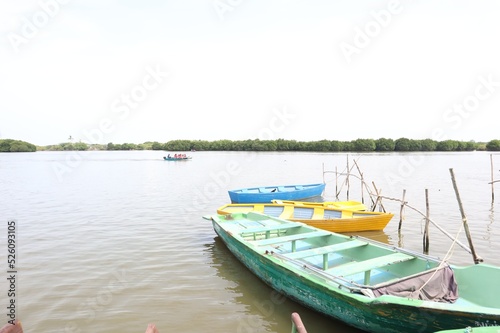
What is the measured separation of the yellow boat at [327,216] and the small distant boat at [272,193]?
13.7ft

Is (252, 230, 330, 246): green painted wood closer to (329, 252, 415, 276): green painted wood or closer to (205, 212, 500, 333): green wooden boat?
(205, 212, 500, 333): green wooden boat

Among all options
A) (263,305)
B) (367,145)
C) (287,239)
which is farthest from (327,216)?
(367,145)

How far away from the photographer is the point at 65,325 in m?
6.48

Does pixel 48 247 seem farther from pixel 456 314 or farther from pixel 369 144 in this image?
pixel 369 144

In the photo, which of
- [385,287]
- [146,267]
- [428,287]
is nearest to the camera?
[385,287]

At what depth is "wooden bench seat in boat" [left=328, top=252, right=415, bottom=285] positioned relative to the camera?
242 inches

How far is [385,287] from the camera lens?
5395 millimetres

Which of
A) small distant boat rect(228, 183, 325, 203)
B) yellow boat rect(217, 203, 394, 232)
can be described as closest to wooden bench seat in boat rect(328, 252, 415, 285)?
yellow boat rect(217, 203, 394, 232)

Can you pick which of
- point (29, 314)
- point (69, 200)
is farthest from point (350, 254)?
point (69, 200)

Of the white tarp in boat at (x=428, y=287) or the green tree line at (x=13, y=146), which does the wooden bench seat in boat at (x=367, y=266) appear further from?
the green tree line at (x=13, y=146)

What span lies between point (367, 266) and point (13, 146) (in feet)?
465

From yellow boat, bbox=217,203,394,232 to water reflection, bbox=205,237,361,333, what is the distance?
426cm

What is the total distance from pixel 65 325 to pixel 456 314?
22.9 feet

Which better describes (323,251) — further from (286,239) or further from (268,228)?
(268,228)
